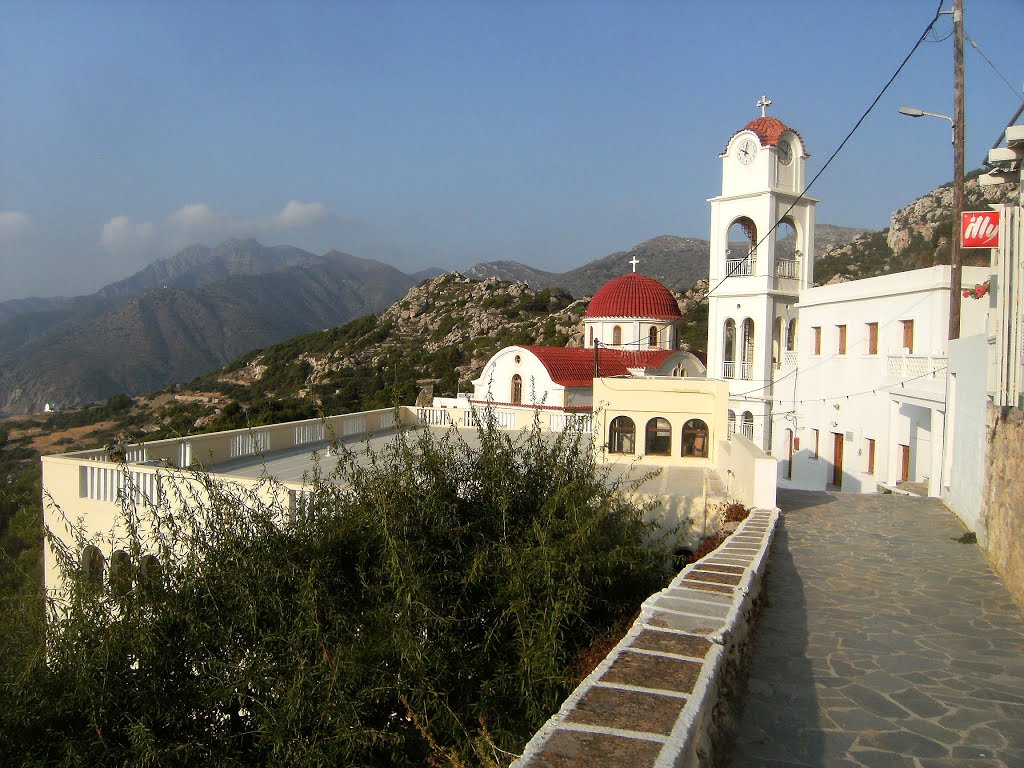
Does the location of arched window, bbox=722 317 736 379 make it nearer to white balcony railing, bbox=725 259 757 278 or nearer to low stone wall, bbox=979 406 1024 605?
white balcony railing, bbox=725 259 757 278

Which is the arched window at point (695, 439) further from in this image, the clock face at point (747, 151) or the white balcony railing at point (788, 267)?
the clock face at point (747, 151)

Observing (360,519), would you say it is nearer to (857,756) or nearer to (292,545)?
(292,545)

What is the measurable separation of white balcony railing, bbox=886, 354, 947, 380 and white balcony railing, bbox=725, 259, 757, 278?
8.16 metres

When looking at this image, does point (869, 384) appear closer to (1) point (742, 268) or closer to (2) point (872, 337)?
(2) point (872, 337)

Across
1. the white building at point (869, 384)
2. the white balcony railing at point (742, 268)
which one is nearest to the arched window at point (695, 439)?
the white building at point (869, 384)

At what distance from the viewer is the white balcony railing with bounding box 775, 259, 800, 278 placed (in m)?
27.9

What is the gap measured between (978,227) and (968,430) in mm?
5514

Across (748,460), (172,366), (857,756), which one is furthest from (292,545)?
(172,366)

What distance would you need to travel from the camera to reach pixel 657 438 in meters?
16.2

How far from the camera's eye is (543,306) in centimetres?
6931

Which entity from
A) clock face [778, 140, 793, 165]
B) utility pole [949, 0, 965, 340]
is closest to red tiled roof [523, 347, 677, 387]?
clock face [778, 140, 793, 165]

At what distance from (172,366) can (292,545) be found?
352ft

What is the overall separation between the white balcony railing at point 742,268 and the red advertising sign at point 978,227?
44.5ft

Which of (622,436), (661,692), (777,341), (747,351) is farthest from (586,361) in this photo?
(661,692)
